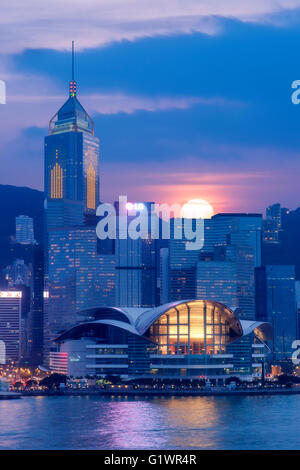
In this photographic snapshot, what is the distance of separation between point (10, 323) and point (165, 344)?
6162 centimetres

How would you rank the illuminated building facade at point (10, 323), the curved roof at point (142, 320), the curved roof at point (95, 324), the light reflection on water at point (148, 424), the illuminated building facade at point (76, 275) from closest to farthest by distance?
the light reflection on water at point (148, 424) → the curved roof at point (142, 320) → the curved roof at point (95, 324) → the illuminated building facade at point (10, 323) → the illuminated building facade at point (76, 275)

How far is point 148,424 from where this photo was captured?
63.6m

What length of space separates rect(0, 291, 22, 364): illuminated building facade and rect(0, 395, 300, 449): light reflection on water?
73.6 m

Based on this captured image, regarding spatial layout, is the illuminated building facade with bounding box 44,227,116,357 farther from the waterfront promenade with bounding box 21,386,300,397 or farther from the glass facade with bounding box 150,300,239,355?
the waterfront promenade with bounding box 21,386,300,397

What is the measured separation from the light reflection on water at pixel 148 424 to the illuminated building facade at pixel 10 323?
7362 centimetres

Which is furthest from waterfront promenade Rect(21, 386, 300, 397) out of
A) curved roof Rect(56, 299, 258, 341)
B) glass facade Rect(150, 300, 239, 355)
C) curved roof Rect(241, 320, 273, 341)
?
curved roof Rect(241, 320, 273, 341)

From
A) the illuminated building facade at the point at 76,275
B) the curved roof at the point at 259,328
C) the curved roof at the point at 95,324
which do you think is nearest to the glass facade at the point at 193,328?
the curved roof at the point at 95,324

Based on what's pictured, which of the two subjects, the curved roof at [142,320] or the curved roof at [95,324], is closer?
the curved roof at [142,320]

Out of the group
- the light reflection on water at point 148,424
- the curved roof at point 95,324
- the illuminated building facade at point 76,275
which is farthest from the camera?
the illuminated building facade at point 76,275

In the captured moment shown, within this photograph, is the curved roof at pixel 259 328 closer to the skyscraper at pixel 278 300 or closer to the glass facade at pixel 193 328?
the glass facade at pixel 193 328

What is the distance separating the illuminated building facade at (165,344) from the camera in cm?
10862

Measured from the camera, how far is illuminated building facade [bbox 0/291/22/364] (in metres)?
163

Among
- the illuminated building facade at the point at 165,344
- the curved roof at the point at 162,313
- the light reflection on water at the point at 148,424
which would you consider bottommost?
the light reflection on water at the point at 148,424
